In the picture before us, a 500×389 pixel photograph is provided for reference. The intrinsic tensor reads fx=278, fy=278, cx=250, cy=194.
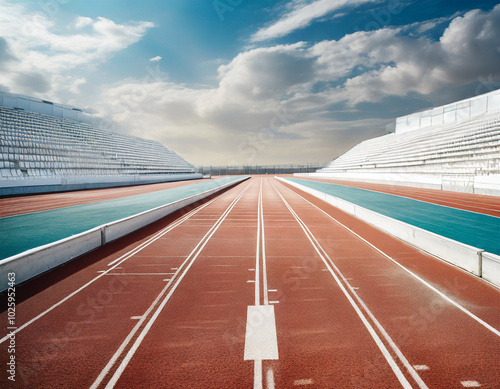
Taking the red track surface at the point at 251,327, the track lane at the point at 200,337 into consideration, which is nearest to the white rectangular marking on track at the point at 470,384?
the red track surface at the point at 251,327

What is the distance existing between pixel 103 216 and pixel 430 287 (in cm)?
1147

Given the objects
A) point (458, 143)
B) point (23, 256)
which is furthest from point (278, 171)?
point (23, 256)

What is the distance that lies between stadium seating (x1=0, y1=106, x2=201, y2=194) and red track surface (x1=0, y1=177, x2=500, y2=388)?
796 inches

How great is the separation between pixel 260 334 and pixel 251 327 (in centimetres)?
19

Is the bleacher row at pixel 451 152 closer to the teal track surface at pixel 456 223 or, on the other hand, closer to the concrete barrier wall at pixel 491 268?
the teal track surface at pixel 456 223

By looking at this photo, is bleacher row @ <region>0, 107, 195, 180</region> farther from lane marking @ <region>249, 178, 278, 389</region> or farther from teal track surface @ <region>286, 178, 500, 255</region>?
teal track surface @ <region>286, 178, 500, 255</region>

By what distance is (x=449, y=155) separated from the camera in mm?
28453

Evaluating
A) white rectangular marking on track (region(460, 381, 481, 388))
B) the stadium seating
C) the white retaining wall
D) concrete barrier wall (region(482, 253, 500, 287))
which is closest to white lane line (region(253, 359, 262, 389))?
white rectangular marking on track (region(460, 381, 481, 388))

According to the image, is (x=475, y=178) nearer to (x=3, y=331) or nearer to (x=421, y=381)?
(x=421, y=381)

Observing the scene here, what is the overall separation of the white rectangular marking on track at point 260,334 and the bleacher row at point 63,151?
2389 centimetres

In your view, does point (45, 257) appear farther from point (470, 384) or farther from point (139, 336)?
point (470, 384)

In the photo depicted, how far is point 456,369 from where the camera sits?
2.92 metres

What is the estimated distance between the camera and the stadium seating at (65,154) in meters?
25.0

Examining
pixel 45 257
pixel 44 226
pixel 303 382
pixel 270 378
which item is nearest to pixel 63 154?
pixel 44 226
